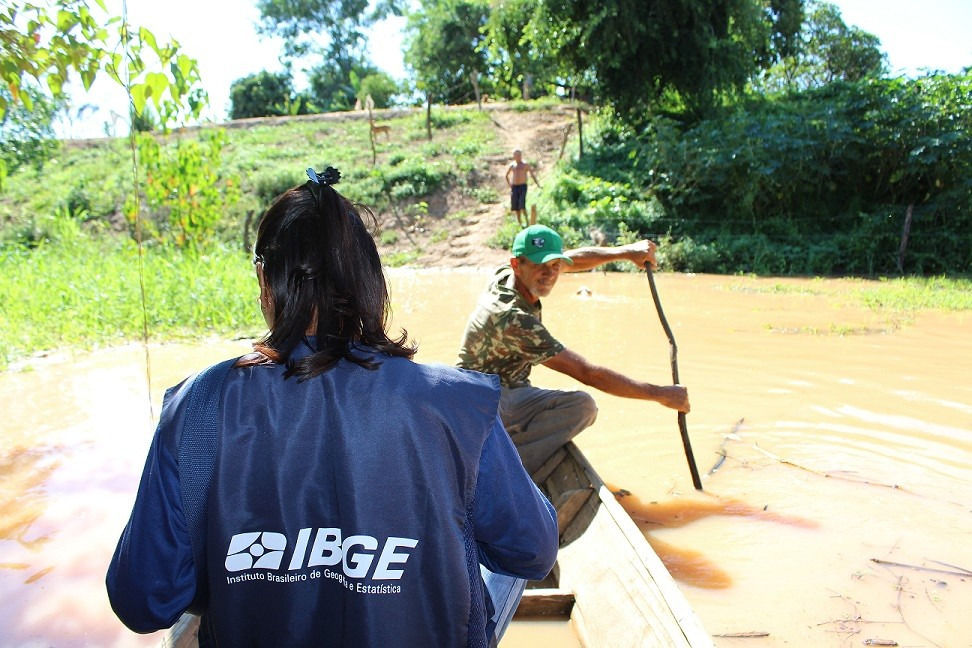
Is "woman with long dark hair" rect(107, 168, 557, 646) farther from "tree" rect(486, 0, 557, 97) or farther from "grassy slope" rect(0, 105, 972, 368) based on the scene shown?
"tree" rect(486, 0, 557, 97)

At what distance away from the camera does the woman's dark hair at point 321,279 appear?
120 centimetres

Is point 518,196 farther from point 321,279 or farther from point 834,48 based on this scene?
point 834,48

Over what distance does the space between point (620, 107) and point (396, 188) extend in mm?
5212

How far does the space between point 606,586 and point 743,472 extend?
83.9 inches

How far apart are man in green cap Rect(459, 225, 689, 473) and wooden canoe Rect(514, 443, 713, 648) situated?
0.36 meters

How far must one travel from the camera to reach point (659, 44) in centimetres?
1541

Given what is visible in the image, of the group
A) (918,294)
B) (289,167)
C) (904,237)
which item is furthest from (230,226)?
(918,294)

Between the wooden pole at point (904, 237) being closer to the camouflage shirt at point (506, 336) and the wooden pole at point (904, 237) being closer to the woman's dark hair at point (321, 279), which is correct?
the camouflage shirt at point (506, 336)

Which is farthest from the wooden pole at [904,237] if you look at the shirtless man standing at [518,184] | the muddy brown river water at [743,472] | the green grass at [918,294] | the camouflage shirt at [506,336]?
the camouflage shirt at [506,336]

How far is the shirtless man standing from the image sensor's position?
1344 cm

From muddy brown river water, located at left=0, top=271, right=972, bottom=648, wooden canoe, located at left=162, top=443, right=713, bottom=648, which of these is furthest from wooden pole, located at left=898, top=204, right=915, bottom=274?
wooden canoe, located at left=162, top=443, right=713, bottom=648

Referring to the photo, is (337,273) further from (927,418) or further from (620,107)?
(620,107)

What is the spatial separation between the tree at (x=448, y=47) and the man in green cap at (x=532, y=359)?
23412 millimetres

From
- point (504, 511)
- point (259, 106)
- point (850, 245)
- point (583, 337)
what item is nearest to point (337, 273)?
point (504, 511)
